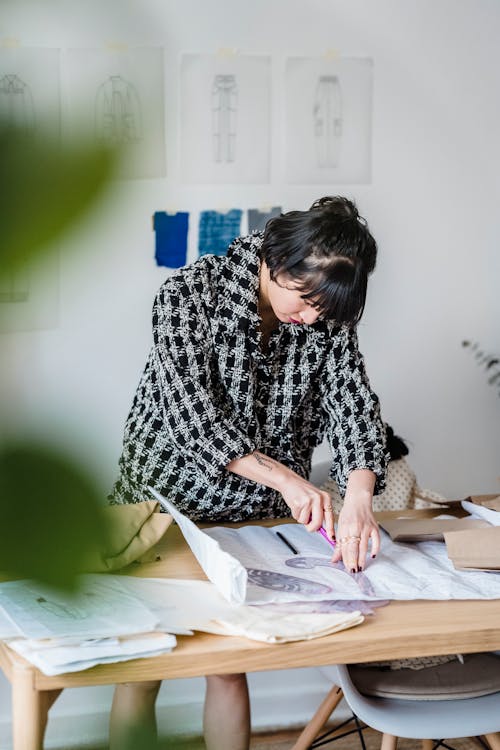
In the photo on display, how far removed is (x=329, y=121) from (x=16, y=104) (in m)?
2.40

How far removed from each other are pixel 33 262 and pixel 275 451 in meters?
1.45

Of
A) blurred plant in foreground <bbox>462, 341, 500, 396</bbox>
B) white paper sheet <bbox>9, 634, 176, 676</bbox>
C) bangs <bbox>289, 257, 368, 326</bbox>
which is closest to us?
white paper sheet <bbox>9, 634, 176, 676</bbox>

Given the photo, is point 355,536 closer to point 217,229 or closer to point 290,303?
point 290,303

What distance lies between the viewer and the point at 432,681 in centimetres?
154

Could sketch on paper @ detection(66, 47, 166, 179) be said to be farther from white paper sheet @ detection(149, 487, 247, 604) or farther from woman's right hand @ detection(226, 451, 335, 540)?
woman's right hand @ detection(226, 451, 335, 540)

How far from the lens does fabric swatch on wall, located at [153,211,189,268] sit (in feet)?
7.84

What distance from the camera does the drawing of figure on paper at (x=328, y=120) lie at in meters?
2.48

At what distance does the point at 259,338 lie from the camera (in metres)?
1.57

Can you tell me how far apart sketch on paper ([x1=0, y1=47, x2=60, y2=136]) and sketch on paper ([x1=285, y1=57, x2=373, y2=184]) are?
89.9 inches

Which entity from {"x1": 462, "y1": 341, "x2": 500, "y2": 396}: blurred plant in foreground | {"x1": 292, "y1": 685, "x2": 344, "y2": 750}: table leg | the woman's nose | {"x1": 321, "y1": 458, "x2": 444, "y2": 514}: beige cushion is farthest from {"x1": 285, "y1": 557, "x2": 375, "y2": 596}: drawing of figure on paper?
{"x1": 462, "y1": 341, "x2": 500, "y2": 396}: blurred plant in foreground

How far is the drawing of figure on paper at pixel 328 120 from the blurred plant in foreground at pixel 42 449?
2.37m

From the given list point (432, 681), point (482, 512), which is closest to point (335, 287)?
point (482, 512)

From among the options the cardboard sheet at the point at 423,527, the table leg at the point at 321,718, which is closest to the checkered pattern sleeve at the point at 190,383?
the cardboard sheet at the point at 423,527

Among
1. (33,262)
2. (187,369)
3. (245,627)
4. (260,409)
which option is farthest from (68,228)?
(260,409)
